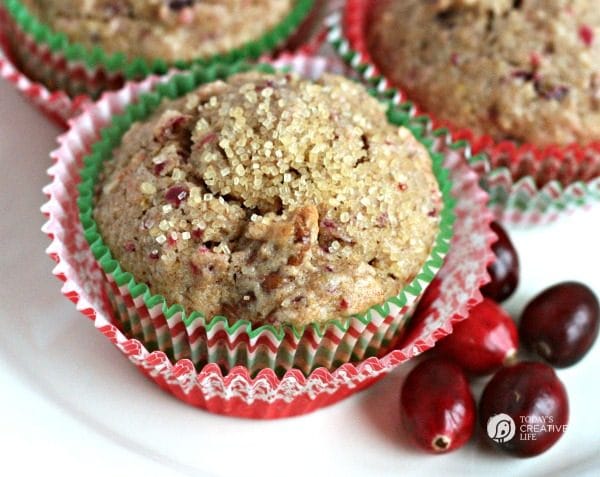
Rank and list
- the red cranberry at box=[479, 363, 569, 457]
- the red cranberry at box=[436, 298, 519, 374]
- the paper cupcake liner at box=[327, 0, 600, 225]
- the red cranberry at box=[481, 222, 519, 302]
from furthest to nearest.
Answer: the paper cupcake liner at box=[327, 0, 600, 225] < the red cranberry at box=[481, 222, 519, 302] < the red cranberry at box=[436, 298, 519, 374] < the red cranberry at box=[479, 363, 569, 457]

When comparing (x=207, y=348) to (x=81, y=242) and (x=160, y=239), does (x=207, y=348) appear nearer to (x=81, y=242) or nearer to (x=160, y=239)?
(x=160, y=239)

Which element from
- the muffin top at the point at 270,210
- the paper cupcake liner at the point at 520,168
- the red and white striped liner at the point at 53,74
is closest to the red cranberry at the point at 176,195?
the muffin top at the point at 270,210

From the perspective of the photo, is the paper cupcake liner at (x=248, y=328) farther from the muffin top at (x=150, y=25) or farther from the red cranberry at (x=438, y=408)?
the muffin top at (x=150, y=25)

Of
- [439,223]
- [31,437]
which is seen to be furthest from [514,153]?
[31,437]

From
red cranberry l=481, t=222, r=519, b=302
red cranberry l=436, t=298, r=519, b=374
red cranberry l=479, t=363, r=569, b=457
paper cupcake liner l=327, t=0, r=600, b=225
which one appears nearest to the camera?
red cranberry l=479, t=363, r=569, b=457

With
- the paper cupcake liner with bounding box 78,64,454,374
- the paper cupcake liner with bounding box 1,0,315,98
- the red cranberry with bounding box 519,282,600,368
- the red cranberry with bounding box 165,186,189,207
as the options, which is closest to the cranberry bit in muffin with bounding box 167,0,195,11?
the paper cupcake liner with bounding box 1,0,315,98

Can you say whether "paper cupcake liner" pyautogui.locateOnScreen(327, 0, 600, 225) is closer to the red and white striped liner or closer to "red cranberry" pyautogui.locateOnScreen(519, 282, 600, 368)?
the red and white striped liner
